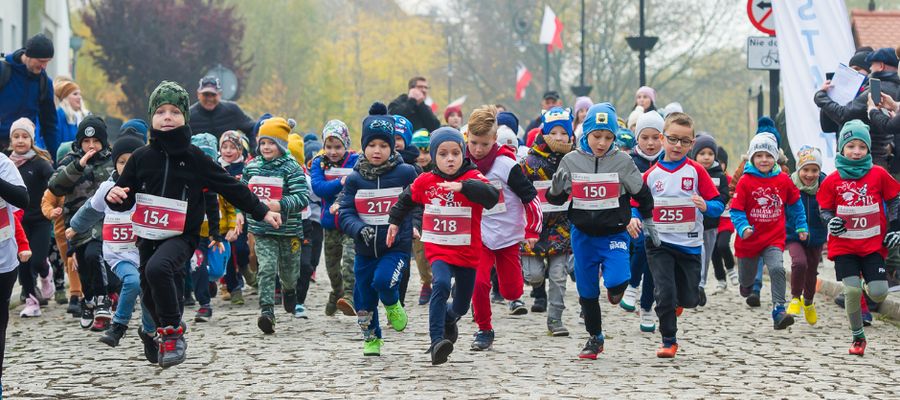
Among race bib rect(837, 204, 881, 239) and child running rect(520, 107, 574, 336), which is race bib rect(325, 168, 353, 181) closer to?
child running rect(520, 107, 574, 336)

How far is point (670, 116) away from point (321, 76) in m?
61.7

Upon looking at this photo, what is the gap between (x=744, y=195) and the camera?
12.9 m

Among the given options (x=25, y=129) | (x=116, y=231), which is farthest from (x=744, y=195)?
(x=25, y=129)

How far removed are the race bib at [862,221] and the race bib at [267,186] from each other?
467 cm

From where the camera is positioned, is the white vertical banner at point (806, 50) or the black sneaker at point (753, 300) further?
the white vertical banner at point (806, 50)

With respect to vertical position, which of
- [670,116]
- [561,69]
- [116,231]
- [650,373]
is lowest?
[650,373]

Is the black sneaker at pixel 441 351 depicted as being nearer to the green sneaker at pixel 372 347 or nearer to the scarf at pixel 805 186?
the green sneaker at pixel 372 347

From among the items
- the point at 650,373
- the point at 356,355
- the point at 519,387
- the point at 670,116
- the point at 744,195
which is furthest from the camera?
the point at 744,195

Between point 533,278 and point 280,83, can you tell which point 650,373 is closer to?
point 533,278

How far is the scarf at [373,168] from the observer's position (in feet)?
36.6

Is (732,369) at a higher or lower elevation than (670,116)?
lower

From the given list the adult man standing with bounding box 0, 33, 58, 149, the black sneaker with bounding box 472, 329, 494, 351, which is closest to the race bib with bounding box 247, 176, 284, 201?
the black sneaker with bounding box 472, 329, 494, 351

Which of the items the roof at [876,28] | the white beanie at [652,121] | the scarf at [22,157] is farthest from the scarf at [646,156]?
the roof at [876,28]

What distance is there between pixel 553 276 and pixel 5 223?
5.10 metres
